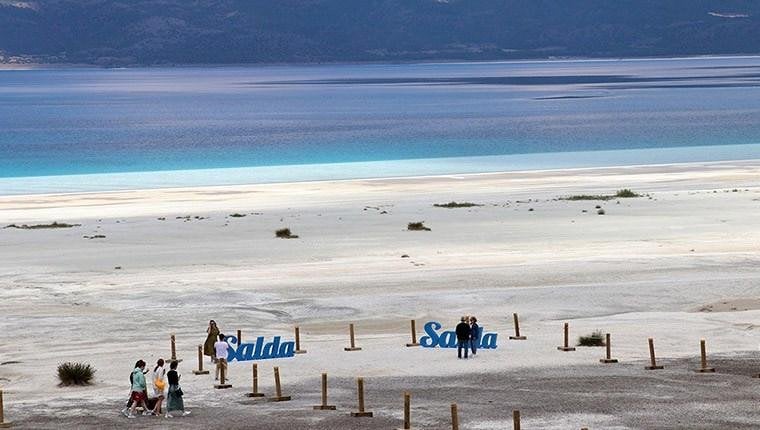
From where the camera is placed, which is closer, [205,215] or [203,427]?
[203,427]

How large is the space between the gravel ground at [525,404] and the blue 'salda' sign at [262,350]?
3.38 metres

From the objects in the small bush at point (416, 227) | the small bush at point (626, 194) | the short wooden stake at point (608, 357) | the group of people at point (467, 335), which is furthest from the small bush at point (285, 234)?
the short wooden stake at point (608, 357)

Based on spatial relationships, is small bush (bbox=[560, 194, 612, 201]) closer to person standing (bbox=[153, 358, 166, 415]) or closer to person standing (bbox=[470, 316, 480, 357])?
person standing (bbox=[470, 316, 480, 357])

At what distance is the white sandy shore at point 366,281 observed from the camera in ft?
127

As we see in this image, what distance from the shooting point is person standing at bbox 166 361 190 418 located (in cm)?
3175

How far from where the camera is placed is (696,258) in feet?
185

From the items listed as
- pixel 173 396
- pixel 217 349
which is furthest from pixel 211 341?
pixel 173 396

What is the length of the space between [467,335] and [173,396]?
936 centimetres

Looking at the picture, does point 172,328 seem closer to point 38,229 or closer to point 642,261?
point 642,261

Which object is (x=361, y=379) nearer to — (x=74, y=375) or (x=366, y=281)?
(x=74, y=375)

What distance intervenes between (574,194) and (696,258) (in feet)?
106

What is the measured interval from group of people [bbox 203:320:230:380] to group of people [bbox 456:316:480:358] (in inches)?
244

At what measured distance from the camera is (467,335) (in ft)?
126

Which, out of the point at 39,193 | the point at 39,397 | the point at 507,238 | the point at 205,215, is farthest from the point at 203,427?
the point at 39,193
